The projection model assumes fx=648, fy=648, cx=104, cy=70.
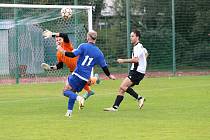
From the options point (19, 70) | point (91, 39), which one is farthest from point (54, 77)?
point (91, 39)

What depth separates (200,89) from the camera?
73.0 feet

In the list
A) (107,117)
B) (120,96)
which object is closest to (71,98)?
(107,117)

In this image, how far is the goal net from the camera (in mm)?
29062

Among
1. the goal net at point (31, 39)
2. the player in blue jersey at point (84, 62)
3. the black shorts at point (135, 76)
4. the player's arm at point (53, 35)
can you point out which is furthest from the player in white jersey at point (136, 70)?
the goal net at point (31, 39)

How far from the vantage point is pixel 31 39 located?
1177 inches

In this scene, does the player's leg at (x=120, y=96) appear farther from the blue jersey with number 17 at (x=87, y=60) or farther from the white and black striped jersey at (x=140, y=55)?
the blue jersey with number 17 at (x=87, y=60)

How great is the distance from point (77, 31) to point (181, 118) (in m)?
15.8

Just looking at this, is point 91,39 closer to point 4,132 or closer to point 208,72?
point 4,132

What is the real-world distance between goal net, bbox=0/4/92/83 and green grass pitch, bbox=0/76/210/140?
7.03 metres

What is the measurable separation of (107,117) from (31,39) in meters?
16.4

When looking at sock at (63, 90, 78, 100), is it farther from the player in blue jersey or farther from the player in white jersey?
the player in white jersey

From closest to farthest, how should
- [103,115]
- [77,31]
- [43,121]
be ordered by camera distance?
[43,121] → [103,115] → [77,31]

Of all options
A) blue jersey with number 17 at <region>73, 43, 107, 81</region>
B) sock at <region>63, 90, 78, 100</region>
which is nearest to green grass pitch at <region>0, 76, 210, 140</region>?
sock at <region>63, 90, 78, 100</region>

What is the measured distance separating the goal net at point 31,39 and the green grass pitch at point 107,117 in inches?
277
